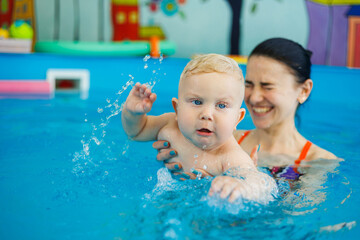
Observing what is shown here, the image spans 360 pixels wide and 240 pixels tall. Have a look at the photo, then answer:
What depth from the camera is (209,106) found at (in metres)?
1.83

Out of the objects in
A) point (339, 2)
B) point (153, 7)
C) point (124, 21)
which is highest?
point (339, 2)

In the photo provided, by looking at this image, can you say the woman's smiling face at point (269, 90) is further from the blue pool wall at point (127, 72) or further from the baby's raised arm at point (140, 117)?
the blue pool wall at point (127, 72)

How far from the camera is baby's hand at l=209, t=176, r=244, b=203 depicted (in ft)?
5.23

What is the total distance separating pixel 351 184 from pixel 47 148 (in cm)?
213

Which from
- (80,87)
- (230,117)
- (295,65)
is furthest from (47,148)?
(80,87)

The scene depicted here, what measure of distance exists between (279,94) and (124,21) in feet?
20.8

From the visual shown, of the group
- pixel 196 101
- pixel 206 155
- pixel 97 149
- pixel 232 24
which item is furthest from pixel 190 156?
pixel 232 24

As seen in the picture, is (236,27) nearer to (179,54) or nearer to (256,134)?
(179,54)

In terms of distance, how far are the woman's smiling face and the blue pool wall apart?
3.55m

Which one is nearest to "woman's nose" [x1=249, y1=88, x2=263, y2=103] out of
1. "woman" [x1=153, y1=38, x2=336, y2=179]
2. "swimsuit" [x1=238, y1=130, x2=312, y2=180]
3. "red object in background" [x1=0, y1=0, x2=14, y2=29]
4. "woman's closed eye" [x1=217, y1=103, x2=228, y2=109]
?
"woman" [x1=153, y1=38, x2=336, y2=179]

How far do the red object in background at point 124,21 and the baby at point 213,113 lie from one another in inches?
262

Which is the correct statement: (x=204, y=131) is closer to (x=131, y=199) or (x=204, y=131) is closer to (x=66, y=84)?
(x=131, y=199)

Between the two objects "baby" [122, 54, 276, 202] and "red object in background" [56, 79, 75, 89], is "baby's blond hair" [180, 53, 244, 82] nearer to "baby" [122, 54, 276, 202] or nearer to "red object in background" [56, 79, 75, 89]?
"baby" [122, 54, 276, 202]

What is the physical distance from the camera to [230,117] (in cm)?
186
